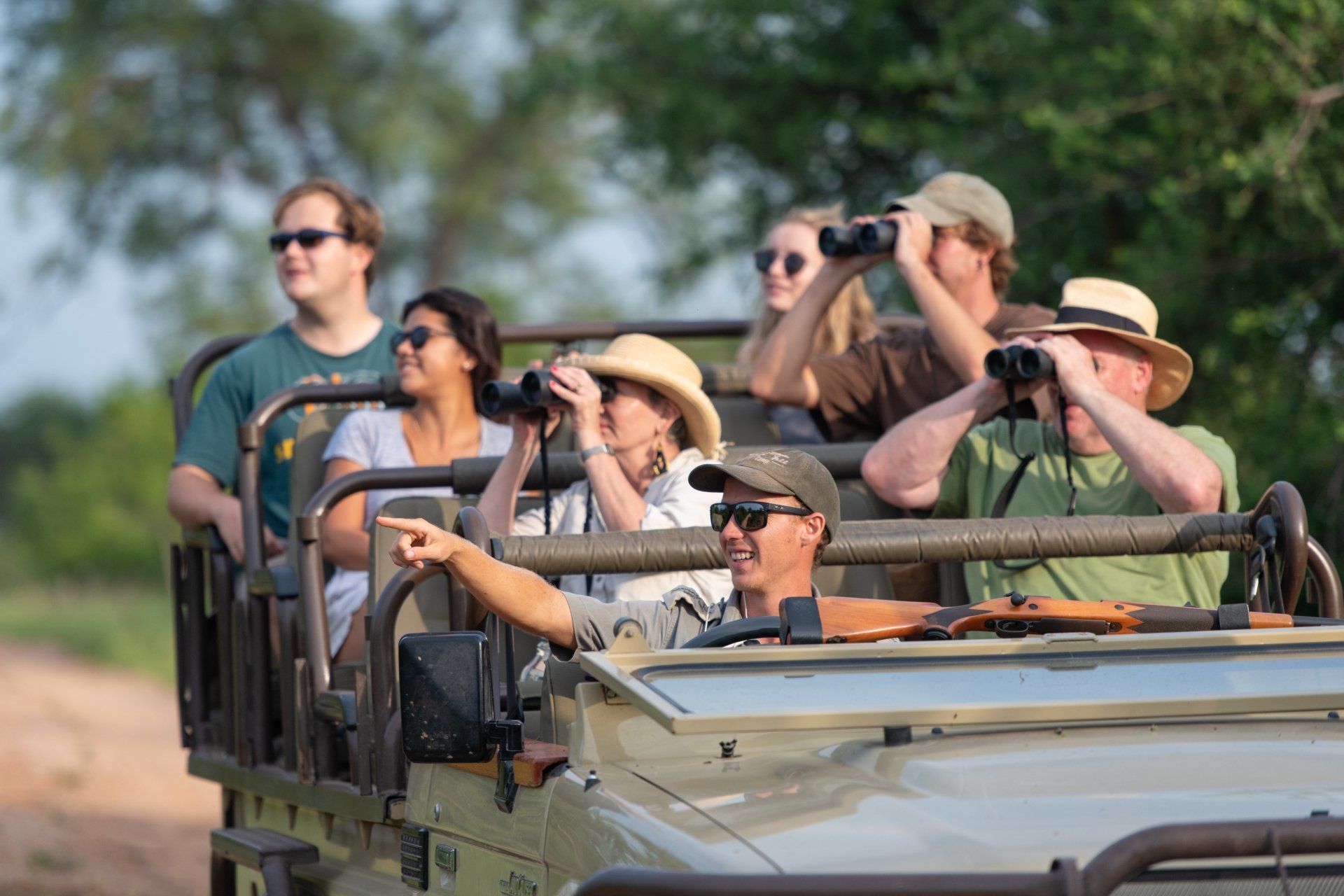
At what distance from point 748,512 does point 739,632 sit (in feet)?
1.29

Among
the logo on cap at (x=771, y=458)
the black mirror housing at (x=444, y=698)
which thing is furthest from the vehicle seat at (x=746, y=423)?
the black mirror housing at (x=444, y=698)

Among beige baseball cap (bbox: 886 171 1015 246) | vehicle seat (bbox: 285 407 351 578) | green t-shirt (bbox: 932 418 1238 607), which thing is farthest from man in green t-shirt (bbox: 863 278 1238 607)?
vehicle seat (bbox: 285 407 351 578)

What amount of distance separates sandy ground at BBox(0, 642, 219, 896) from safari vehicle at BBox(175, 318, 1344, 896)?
5.34 meters

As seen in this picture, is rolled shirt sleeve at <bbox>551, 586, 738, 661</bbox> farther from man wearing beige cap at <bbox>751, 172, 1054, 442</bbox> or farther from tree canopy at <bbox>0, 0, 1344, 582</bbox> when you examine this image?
tree canopy at <bbox>0, 0, 1344, 582</bbox>

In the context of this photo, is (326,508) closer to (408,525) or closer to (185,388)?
(408,525)

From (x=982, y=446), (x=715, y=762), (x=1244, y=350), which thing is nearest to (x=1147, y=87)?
(x=1244, y=350)

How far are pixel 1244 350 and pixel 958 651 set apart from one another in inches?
223

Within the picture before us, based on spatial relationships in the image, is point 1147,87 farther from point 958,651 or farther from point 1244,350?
point 958,651

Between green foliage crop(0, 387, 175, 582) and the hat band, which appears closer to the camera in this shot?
the hat band

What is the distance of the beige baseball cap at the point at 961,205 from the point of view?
5691 millimetres

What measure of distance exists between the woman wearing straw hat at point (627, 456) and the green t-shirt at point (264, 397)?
137 cm

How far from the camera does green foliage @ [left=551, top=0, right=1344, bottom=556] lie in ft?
25.5

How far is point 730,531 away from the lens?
3.79 m

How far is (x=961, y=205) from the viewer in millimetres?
5719
